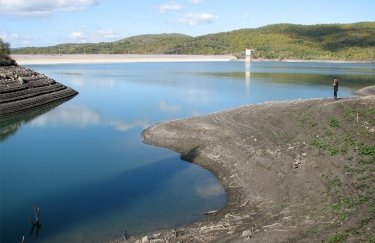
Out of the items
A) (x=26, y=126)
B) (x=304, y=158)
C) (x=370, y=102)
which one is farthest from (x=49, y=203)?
(x=26, y=126)

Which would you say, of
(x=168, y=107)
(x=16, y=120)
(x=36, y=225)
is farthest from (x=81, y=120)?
(x=36, y=225)

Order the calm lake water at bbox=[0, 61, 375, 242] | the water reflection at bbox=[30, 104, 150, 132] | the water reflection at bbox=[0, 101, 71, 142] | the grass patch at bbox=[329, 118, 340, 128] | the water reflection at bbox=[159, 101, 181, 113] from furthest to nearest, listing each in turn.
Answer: the water reflection at bbox=[159, 101, 181, 113] → the water reflection at bbox=[30, 104, 150, 132] → the water reflection at bbox=[0, 101, 71, 142] → the grass patch at bbox=[329, 118, 340, 128] → the calm lake water at bbox=[0, 61, 375, 242]

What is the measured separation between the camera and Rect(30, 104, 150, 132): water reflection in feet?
119

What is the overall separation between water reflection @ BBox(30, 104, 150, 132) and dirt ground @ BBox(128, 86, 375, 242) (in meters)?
4.16

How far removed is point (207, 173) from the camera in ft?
73.2

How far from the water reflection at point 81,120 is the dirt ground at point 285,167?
4158 millimetres

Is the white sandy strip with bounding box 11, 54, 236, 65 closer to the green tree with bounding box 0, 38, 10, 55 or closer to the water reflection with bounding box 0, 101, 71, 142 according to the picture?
the green tree with bounding box 0, 38, 10, 55

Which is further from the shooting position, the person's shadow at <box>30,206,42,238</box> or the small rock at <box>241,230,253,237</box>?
the person's shadow at <box>30,206,42,238</box>

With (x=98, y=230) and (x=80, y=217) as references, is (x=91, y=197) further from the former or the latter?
(x=98, y=230)

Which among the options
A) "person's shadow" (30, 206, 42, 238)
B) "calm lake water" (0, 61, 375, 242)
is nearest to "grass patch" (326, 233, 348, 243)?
"calm lake water" (0, 61, 375, 242)

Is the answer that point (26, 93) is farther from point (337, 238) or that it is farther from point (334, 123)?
point (337, 238)

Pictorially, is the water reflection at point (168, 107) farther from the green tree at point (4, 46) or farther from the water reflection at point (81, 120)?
the green tree at point (4, 46)

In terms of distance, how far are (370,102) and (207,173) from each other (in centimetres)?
1123

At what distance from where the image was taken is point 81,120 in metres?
39.9
